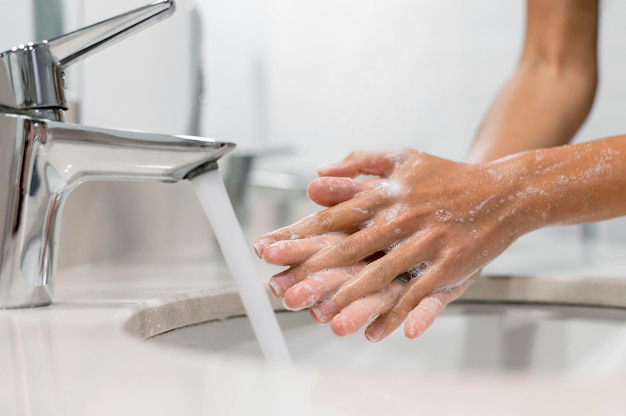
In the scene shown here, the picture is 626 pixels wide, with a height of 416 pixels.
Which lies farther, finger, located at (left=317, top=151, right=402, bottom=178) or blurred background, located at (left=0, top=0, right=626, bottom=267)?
blurred background, located at (left=0, top=0, right=626, bottom=267)

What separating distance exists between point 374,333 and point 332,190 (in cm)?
10

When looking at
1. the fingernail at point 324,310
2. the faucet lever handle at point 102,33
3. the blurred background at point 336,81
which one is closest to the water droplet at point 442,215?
the fingernail at point 324,310

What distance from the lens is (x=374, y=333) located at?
0.46m

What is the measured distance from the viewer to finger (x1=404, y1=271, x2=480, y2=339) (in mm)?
442

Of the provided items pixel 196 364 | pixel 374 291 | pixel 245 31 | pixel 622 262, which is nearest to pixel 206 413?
pixel 196 364

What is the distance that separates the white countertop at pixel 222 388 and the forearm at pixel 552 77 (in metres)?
0.55

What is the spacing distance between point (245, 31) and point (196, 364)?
994mm

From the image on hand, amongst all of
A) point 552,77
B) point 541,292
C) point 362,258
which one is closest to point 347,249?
point 362,258

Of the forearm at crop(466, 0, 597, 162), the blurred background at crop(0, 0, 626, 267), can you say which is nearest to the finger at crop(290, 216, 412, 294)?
the forearm at crop(466, 0, 597, 162)

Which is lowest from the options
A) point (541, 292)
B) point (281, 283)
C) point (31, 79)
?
point (541, 292)

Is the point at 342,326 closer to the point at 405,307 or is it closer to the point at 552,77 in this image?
the point at 405,307

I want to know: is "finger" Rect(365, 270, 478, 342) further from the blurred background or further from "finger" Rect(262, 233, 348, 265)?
the blurred background

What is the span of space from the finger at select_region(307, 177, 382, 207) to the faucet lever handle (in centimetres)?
14

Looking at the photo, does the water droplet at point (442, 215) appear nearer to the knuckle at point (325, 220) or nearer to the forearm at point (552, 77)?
the knuckle at point (325, 220)
